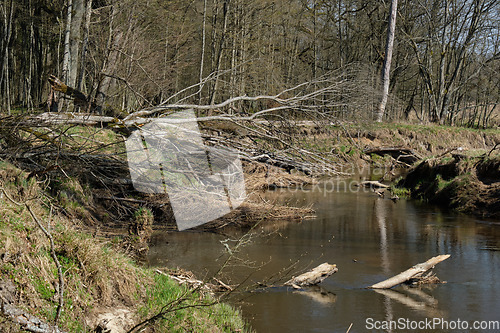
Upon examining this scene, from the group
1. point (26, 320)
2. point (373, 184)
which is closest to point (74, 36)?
point (373, 184)

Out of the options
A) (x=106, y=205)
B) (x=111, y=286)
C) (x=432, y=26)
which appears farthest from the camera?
(x=432, y=26)

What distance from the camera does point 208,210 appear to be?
1055 cm

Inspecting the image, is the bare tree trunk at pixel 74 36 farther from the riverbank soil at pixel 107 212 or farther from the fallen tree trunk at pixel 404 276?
the fallen tree trunk at pixel 404 276

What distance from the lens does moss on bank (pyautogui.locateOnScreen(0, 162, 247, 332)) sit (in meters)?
4.22

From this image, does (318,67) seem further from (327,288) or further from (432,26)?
(327,288)

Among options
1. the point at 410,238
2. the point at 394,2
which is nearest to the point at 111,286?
the point at 410,238

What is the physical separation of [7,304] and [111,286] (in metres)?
1.15

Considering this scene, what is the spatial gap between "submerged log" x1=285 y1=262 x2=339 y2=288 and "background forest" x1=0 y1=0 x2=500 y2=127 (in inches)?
147

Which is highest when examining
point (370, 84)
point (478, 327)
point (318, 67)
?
point (318, 67)

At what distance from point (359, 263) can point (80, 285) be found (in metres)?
5.12

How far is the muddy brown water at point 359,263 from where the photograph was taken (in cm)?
612

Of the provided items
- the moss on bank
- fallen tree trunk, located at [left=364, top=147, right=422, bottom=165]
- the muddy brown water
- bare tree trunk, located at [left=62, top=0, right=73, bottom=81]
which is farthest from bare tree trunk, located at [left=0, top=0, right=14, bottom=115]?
the moss on bank

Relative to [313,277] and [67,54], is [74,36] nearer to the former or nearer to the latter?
[67,54]

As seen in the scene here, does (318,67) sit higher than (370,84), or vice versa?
(318,67)
